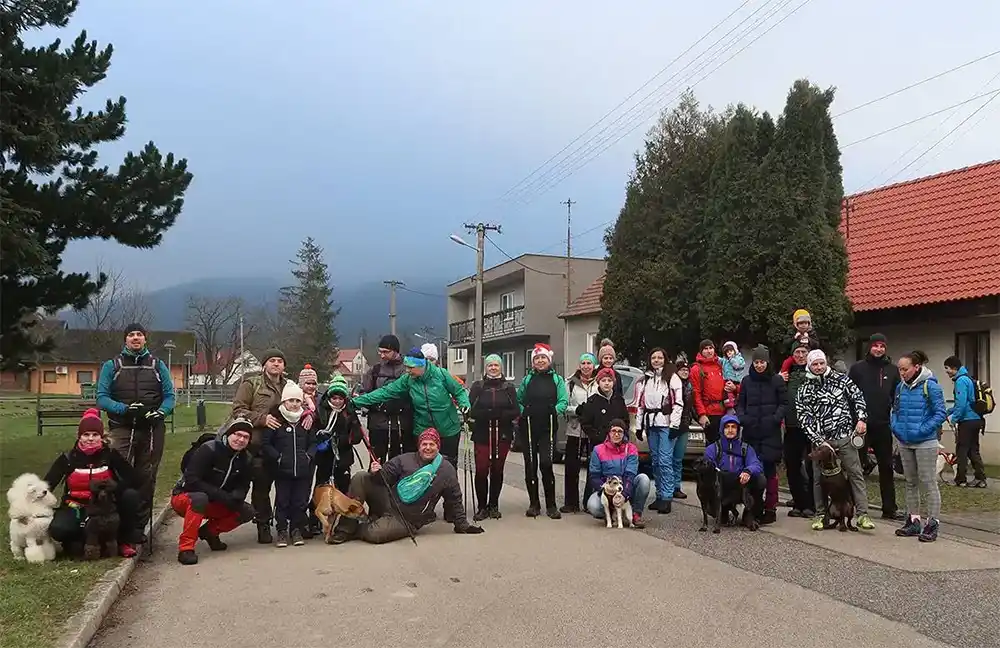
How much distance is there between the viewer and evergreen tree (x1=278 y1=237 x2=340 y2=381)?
74.0 m

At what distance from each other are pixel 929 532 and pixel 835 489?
3.09ft

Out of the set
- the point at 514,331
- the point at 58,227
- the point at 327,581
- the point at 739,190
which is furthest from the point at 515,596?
the point at 514,331

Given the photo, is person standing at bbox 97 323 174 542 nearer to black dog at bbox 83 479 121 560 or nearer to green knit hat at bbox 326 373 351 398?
black dog at bbox 83 479 121 560

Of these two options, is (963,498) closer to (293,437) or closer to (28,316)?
(293,437)

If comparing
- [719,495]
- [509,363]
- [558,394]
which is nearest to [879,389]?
[719,495]

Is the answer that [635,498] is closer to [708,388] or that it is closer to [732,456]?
[732,456]

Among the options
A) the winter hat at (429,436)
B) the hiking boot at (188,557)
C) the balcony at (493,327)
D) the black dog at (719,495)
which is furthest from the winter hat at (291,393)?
the balcony at (493,327)

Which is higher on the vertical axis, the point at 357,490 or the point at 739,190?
the point at 739,190

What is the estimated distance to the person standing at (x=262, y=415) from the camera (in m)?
8.24

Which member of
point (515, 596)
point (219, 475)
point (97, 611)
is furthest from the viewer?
point (219, 475)

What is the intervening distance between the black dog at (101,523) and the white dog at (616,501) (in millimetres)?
4826

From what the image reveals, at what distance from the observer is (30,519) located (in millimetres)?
7055

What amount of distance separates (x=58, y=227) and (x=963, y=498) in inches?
549

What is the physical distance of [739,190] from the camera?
55.5 ft
